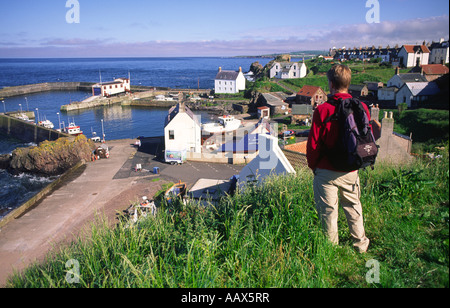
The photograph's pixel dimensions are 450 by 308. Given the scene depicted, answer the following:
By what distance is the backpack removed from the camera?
3984 millimetres

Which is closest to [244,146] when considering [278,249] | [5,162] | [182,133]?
[182,133]

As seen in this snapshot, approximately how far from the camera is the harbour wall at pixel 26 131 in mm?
45009

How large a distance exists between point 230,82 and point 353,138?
78878mm

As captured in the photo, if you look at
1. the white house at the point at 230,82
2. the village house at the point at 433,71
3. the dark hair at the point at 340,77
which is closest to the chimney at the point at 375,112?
the village house at the point at 433,71

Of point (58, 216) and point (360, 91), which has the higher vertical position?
point (360, 91)

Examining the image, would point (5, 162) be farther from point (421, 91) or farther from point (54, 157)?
point (421, 91)

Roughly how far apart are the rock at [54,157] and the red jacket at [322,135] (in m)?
29.4

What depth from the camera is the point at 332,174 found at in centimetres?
430

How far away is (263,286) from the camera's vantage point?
3660 millimetres

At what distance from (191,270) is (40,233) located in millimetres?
16214

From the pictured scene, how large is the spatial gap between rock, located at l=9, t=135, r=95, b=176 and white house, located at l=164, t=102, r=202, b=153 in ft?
26.7

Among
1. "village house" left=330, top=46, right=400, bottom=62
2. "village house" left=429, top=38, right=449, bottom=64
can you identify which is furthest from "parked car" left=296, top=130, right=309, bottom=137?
"village house" left=330, top=46, right=400, bottom=62

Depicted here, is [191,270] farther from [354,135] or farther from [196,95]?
[196,95]

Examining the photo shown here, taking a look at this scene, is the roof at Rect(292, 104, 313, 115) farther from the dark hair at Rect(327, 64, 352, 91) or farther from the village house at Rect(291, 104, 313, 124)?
the dark hair at Rect(327, 64, 352, 91)
